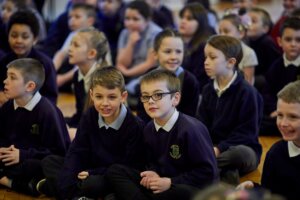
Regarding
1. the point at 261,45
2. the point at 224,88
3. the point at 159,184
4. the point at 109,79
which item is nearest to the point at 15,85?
the point at 109,79

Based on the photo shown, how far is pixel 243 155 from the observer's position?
9.66ft

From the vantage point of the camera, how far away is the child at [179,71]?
3336 mm

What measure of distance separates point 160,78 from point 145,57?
1.99 m

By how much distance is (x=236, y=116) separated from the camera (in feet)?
9.94

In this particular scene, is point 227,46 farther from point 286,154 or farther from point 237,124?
point 286,154

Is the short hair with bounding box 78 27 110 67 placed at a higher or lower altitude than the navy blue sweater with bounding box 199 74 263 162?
higher

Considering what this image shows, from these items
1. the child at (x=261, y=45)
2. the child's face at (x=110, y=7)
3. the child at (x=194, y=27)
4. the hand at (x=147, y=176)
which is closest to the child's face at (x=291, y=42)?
the child at (x=261, y=45)

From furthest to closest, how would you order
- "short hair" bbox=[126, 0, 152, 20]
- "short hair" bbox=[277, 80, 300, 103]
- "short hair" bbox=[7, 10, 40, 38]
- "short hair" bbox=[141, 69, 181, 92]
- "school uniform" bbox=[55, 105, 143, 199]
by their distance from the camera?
"short hair" bbox=[126, 0, 152, 20] → "short hair" bbox=[7, 10, 40, 38] → "school uniform" bbox=[55, 105, 143, 199] → "short hair" bbox=[141, 69, 181, 92] → "short hair" bbox=[277, 80, 300, 103]

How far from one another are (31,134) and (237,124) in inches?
40.4

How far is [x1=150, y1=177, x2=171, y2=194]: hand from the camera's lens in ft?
8.05

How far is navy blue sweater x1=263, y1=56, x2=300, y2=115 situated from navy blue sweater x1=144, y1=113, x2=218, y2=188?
4.67ft

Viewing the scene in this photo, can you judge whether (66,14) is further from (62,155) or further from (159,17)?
(62,155)

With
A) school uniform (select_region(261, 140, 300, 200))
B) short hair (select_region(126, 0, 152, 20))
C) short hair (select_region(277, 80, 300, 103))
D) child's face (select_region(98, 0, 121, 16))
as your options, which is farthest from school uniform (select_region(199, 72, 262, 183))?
child's face (select_region(98, 0, 121, 16))

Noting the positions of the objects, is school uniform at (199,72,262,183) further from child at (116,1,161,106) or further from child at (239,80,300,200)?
child at (116,1,161,106)
